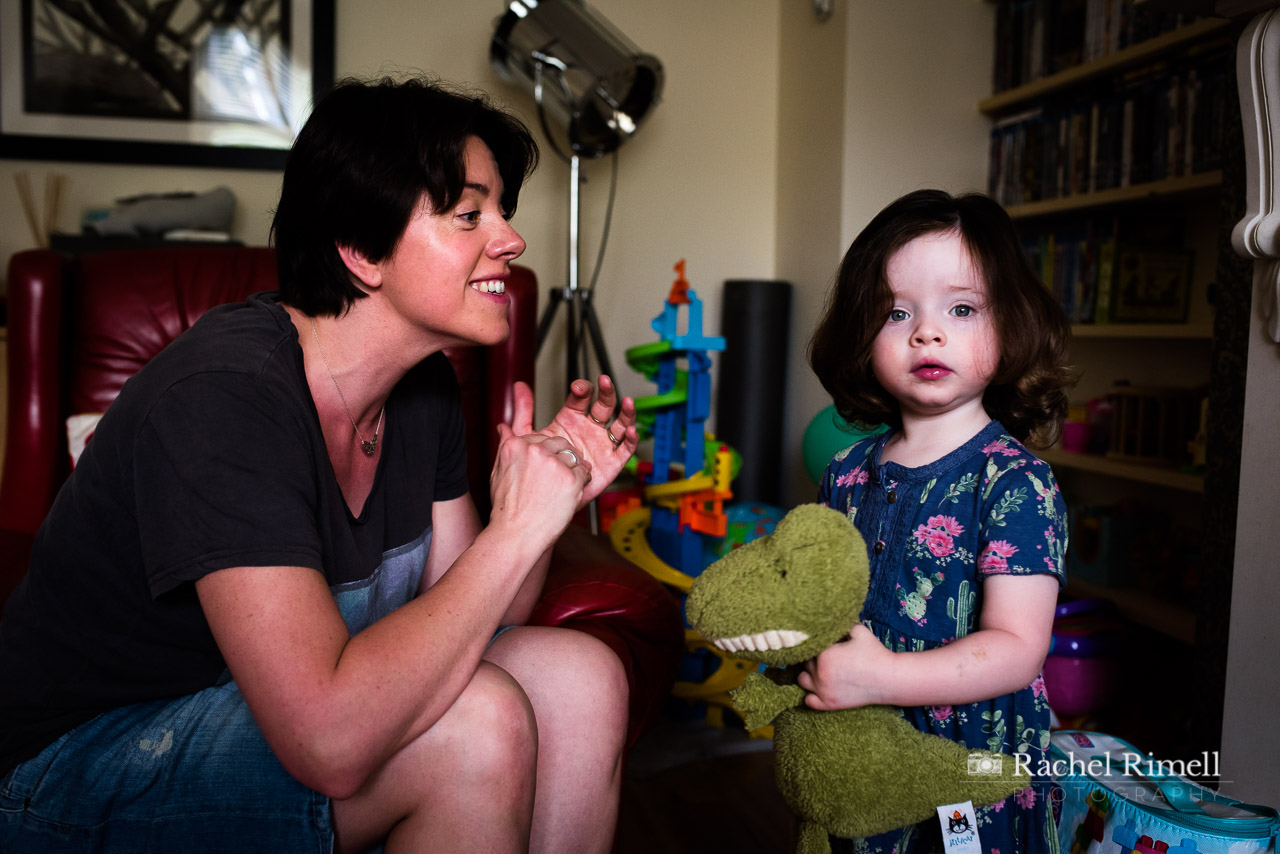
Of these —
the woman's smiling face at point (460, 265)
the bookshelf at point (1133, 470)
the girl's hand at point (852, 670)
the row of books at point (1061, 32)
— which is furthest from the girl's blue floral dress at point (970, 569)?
the row of books at point (1061, 32)

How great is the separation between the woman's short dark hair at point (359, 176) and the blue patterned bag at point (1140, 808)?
104 cm

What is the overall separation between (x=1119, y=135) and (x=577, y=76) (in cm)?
147

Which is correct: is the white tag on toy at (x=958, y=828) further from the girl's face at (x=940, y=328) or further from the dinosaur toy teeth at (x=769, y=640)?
the girl's face at (x=940, y=328)

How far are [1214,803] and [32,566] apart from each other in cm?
150

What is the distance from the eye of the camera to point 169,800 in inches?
35.6

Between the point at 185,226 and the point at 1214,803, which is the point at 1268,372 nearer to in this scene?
the point at 1214,803

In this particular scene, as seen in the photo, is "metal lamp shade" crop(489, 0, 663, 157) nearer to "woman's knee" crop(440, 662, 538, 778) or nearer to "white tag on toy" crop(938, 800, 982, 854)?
"woman's knee" crop(440, 662, 538, 778)

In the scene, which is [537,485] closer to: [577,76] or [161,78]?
[577,76]

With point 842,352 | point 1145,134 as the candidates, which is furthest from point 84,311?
point 1145,134

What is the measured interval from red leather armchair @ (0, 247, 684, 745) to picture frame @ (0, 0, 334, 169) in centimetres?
115

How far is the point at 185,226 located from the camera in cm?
257

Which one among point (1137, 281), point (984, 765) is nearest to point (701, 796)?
point (984, 765)

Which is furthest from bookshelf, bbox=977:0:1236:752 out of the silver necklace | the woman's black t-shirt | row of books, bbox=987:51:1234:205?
the woman's black t-shirt

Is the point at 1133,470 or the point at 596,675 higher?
the point at 1133,470
